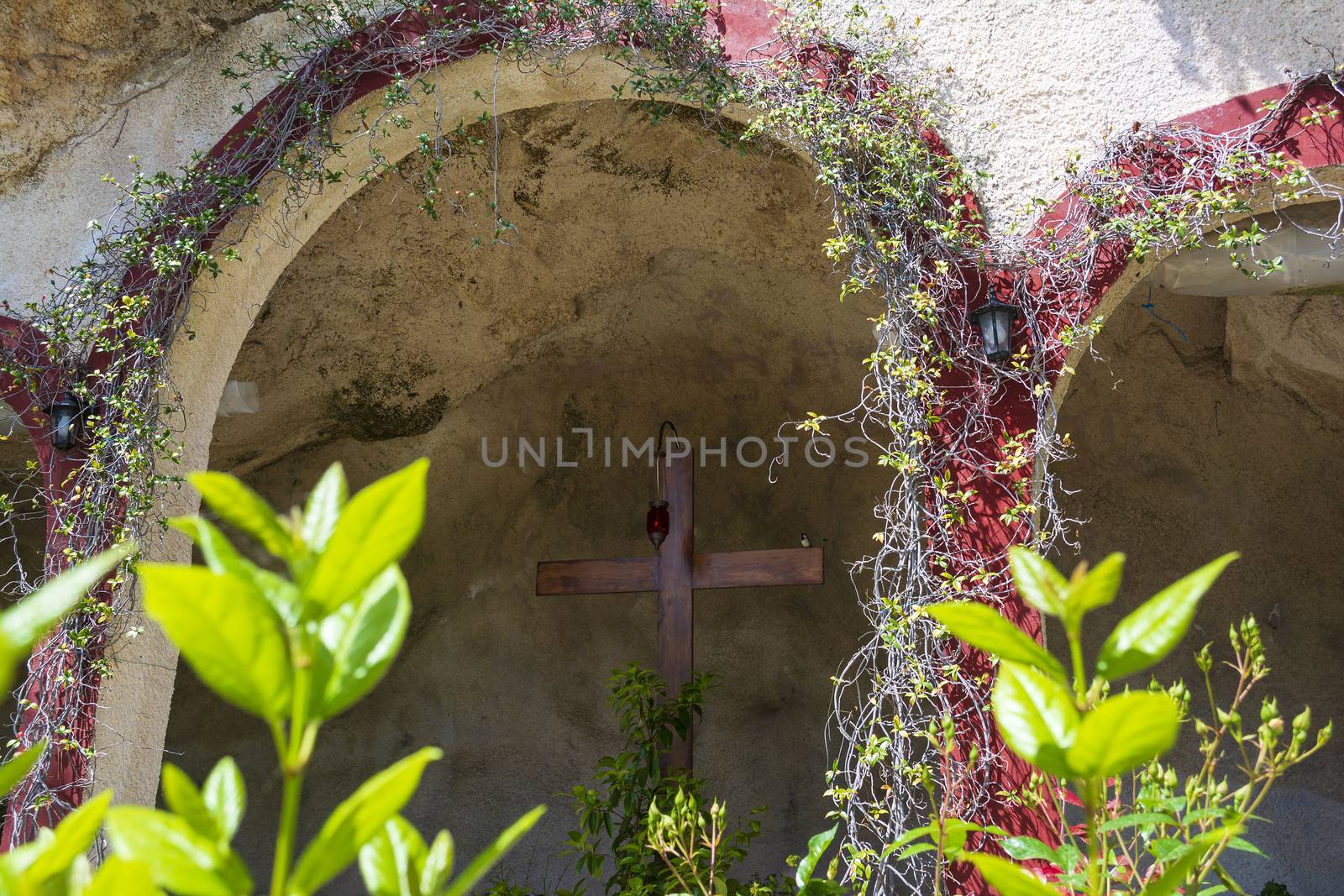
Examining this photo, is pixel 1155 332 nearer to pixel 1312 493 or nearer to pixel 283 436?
pixel 1312 493

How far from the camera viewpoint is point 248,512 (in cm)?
51

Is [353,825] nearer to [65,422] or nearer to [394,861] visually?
[394,861]

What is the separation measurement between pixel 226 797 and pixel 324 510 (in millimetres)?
170

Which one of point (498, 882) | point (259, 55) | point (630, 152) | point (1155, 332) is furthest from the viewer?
point (1155, 332)

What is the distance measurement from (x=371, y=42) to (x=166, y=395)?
3.85 feet

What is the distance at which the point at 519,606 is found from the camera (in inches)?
262

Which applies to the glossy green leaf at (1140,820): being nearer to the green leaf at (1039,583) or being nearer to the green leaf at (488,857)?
the green leaf at (1039,583)

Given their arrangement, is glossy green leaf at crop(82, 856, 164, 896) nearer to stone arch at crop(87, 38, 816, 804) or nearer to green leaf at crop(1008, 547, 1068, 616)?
green leaf at crop(1008, 547, 1068, 616)

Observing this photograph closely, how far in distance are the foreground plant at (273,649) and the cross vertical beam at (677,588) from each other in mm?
3567

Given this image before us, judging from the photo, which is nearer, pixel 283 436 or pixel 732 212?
pixel 732 212

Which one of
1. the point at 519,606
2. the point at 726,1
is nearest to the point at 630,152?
the point at 726,1

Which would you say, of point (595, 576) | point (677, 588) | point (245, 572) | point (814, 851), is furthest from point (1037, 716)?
point (595, 576)

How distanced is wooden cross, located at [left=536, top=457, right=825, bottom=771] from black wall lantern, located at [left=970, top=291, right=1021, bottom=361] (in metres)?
1.38

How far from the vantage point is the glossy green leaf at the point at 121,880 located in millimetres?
488
